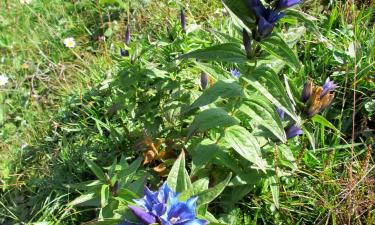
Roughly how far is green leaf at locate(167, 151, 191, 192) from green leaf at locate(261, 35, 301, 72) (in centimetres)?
49

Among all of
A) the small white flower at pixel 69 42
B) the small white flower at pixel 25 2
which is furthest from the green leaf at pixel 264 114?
the small white flower at pixel 25 2

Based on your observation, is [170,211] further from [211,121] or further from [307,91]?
[307,91]

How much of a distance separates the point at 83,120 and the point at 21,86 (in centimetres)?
97

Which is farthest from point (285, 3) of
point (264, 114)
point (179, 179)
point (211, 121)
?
point (179, 179)

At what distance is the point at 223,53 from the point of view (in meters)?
1.68

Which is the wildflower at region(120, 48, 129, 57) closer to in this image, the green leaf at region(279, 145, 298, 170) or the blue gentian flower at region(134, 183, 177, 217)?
the green leaf at region(279, 145, 298, 170)

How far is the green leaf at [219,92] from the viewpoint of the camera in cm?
171

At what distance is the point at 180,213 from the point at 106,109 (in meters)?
1.53

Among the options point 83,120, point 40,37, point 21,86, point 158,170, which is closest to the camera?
point 158,170

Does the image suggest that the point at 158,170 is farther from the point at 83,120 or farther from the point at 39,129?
the point at 39,129

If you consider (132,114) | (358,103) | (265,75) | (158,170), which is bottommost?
(358,103)

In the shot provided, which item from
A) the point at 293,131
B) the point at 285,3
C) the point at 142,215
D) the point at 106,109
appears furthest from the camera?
the point at 106,109

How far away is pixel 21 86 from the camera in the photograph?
354 centimetres

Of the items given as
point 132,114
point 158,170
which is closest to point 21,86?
point 132,114
